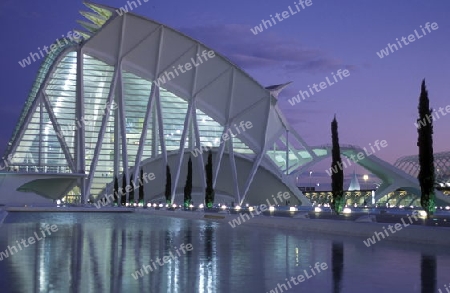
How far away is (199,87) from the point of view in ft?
232

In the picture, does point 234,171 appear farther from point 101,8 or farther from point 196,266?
point 196,266

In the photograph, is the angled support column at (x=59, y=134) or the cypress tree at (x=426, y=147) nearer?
the cypress tree at (x=426, y=147)

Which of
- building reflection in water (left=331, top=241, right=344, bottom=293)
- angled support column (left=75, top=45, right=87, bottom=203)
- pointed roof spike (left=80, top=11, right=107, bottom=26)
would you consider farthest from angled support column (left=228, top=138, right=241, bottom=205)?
building reflection in water (left=331, top=241, right=344, bottom=293)

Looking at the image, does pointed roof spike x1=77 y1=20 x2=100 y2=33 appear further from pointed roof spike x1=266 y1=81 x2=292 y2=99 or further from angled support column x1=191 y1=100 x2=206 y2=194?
pointed roof spike x1=266 y1=81 x2=292 y2=99

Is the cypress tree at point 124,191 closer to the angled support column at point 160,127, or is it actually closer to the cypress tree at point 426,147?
the angled support column at point 160,127

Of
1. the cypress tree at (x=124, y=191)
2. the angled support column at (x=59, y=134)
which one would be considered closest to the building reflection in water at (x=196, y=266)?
the cypress tree at (x=124, y=191)

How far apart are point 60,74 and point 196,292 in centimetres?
6488

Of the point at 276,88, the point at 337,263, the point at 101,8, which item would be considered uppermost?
the point at 101,8

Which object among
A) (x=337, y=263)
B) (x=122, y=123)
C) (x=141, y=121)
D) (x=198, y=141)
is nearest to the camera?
(x=337, y=263)

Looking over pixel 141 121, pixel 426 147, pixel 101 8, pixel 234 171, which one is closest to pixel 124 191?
pixel 234 171

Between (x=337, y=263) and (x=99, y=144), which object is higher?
(x=99, y=144)

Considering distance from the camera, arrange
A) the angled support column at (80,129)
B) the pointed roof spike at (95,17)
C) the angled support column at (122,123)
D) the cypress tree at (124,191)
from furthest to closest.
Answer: the pointed roof spike at (95,17) < the angled support column at (80,129) < the angled support column at (122,123) < the cypress tree at (124,191)

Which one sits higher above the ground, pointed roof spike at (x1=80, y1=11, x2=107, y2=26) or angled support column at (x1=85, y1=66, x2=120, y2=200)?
pointed roof spike at (x1=80, y1=11, x2=107, y2=26)

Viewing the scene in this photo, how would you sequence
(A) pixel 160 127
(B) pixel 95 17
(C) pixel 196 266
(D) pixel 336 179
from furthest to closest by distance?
(B) pixel 95 17 < (A) pixel 160 127 < (D) pixel 336 179 < (C) pixel 196 266
